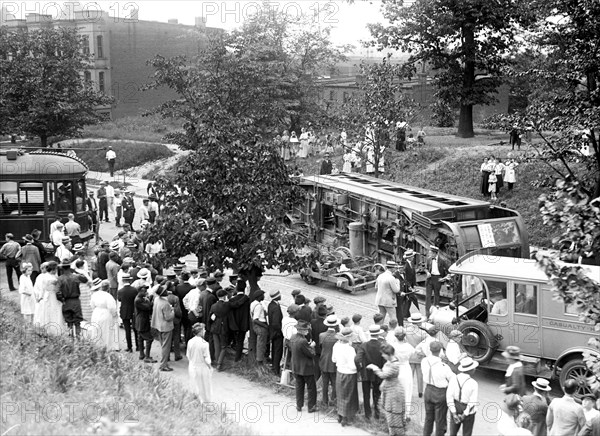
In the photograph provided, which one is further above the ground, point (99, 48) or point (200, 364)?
point (99, 48)

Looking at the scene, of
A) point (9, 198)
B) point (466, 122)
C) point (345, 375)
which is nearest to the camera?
point (345, 375)

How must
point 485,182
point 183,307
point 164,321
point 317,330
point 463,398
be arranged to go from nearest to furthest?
point 463,398
point 317,330
point 164,321
point 183,307
point 485,182

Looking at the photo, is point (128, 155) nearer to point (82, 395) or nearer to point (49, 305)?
point (49, 305)

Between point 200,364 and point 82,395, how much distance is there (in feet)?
8.27

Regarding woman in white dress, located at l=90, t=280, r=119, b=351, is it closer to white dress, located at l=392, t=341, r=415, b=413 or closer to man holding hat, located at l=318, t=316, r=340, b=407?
man holding hat, located at l=318, t=316, r=340, b=407

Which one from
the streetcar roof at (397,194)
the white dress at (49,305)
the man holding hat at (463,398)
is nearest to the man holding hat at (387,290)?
the streetcar roof at (397,194)

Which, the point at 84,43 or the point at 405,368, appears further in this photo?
the point at 84,43

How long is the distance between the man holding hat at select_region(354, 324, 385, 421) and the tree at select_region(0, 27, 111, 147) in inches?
1161

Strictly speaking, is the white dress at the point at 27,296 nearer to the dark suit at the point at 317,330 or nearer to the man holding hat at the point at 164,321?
the man holding hat at the point at 164,321

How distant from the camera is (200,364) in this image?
1277 cm

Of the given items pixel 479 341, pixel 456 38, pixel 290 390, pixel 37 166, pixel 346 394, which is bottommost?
pixel 290 390

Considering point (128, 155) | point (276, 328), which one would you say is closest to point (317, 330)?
point (276, 328)

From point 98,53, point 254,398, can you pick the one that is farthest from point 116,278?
point 98,53

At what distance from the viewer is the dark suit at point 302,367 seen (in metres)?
12.8
